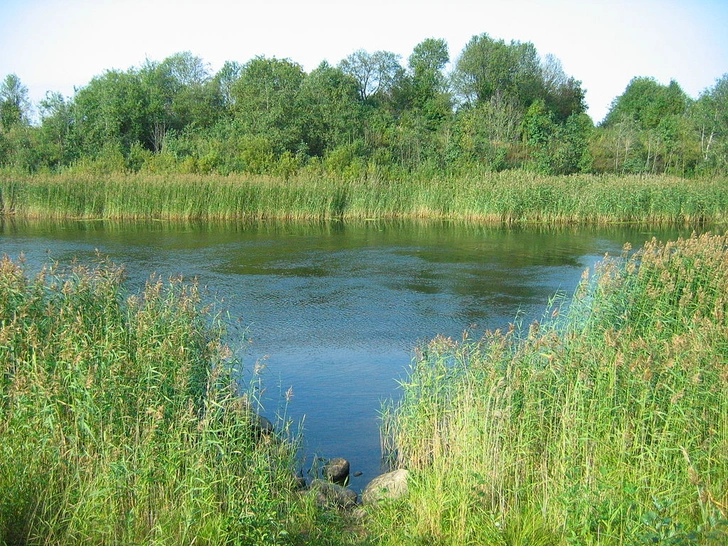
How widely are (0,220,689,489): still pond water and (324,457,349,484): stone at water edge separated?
0.48ft

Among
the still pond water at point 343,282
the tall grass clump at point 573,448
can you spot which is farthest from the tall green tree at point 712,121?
the tall grass clump at point 573,448

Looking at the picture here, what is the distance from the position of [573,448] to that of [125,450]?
10.8 feet

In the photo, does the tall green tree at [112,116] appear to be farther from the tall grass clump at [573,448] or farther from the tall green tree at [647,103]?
the tall grass clump at [573,448]

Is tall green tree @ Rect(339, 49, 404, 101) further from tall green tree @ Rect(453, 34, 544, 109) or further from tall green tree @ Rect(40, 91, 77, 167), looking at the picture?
tall green tree @ Rect(40, 91, 77, 167)

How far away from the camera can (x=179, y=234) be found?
76.3 feet

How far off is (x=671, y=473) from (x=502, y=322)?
22.1ft

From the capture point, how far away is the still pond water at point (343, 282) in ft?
28.3

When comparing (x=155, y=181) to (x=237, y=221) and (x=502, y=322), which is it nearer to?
(x=237, y=221)

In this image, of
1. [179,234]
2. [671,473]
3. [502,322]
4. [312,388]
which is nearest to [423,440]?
[671,473]

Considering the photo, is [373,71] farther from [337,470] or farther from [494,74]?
[337,470]

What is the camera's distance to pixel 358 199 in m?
29.4

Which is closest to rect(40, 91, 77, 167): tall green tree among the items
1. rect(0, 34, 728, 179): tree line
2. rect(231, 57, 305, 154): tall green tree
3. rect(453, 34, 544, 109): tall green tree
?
rect(0, 34, 728, 179): tree line

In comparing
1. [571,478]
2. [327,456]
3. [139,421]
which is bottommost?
[327,456]

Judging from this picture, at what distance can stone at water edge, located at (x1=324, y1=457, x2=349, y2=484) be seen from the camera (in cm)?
642
